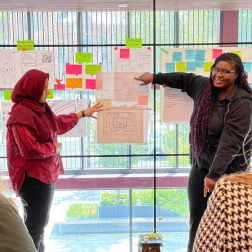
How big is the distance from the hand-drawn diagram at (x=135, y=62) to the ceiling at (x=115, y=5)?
1.09ft

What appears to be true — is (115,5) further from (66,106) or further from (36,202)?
(36,202)

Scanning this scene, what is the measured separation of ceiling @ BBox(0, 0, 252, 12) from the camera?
7.23ft

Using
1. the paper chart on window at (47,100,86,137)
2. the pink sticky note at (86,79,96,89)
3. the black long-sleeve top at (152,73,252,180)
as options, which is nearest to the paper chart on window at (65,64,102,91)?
the pink sticky note at (86,79,96,89)

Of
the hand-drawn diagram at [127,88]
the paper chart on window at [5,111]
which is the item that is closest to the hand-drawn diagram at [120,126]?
the hand-drawn diagram at [127,88]

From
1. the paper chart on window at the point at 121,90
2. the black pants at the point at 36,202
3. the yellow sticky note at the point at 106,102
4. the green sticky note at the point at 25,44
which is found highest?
the green sticky note at the point at 25,44

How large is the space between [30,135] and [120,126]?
2.52ft

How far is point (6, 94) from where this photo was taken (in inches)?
92.0

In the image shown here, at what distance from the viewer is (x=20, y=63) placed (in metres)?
2.31

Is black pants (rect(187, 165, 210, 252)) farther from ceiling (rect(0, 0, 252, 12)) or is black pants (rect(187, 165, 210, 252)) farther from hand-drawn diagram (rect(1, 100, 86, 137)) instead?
ceiling (rect(0, 0, 252, 12))

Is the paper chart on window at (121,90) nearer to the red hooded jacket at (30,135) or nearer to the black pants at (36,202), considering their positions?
the red hooded jacket at (30,135)

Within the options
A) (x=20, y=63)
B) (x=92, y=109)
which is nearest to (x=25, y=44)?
(x=20, y=63)

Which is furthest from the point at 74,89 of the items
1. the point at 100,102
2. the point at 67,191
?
the point at 67,191

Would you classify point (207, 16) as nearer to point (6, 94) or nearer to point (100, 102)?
point (100, 102)

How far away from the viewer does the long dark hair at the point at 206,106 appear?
181cm
